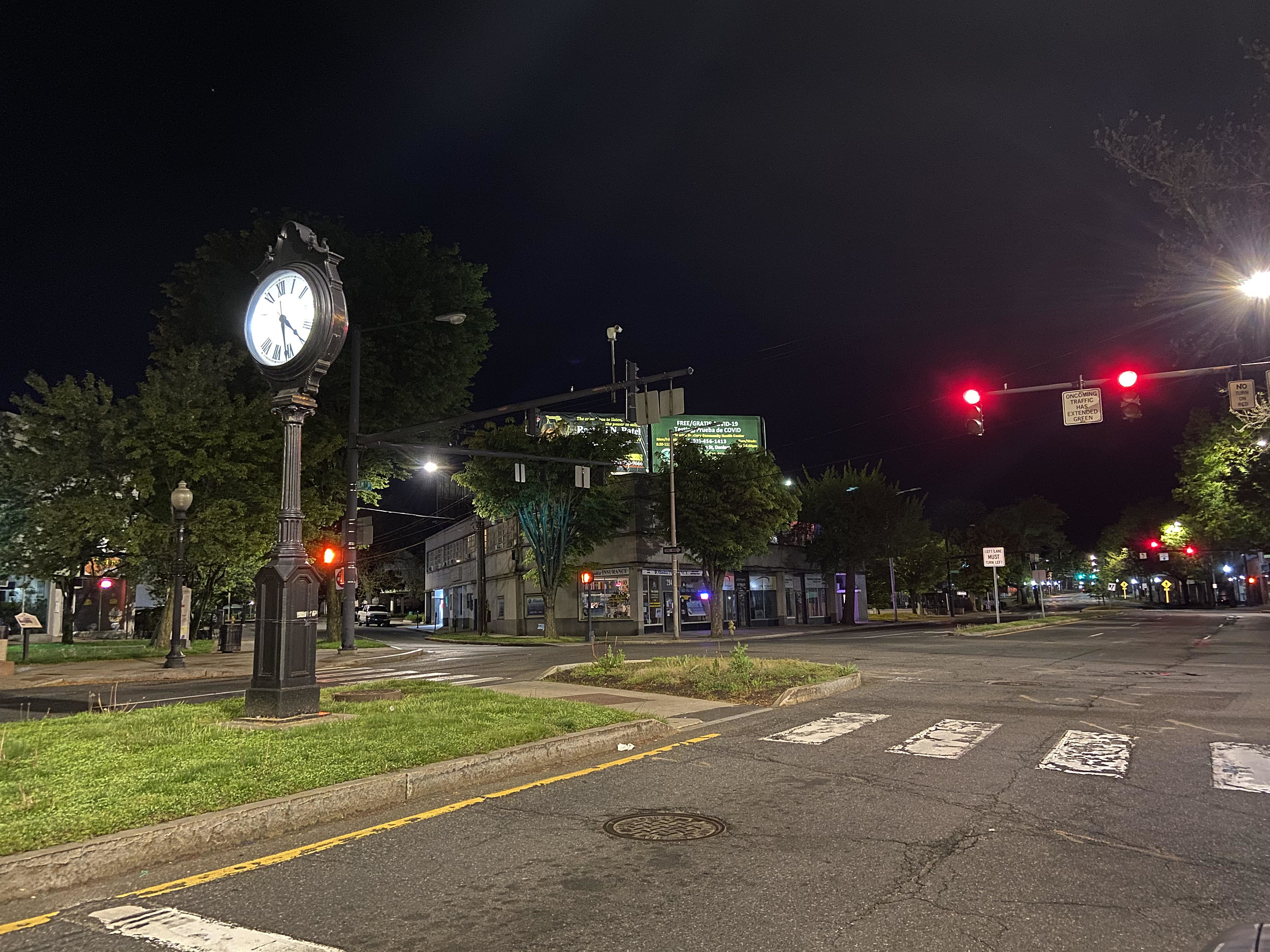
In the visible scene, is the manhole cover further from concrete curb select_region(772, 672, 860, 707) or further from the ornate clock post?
concrete curb select_region(772, 672, 860, 707)

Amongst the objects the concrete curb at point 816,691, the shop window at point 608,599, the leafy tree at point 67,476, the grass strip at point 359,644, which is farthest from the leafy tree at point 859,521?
the leafy tree at point 67,476

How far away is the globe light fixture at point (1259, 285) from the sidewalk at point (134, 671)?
70.2 feet

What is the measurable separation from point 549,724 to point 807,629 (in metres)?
39.8

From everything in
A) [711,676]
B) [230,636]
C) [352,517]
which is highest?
[352,517]

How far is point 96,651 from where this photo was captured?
1045 inches

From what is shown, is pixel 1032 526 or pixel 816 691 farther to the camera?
pixel 1032 526

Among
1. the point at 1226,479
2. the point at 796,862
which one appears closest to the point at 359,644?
the point at 796,862

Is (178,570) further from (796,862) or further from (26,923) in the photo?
Answer: (796,862)

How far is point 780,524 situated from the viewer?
42.0 m

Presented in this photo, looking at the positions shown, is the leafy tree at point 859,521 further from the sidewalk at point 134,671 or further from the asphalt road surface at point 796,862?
the asphalt road surface at point 796,862

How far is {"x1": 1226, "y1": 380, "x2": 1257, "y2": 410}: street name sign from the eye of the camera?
1447 centimetres

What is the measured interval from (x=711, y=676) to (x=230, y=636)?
66.8 feet

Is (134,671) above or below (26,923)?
below

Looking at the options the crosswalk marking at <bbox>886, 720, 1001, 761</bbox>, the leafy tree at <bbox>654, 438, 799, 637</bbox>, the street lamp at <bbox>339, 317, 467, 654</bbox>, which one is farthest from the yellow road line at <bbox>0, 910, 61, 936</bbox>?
the leafy tree at <bbox>654, 438, 799, 637</bbox>
